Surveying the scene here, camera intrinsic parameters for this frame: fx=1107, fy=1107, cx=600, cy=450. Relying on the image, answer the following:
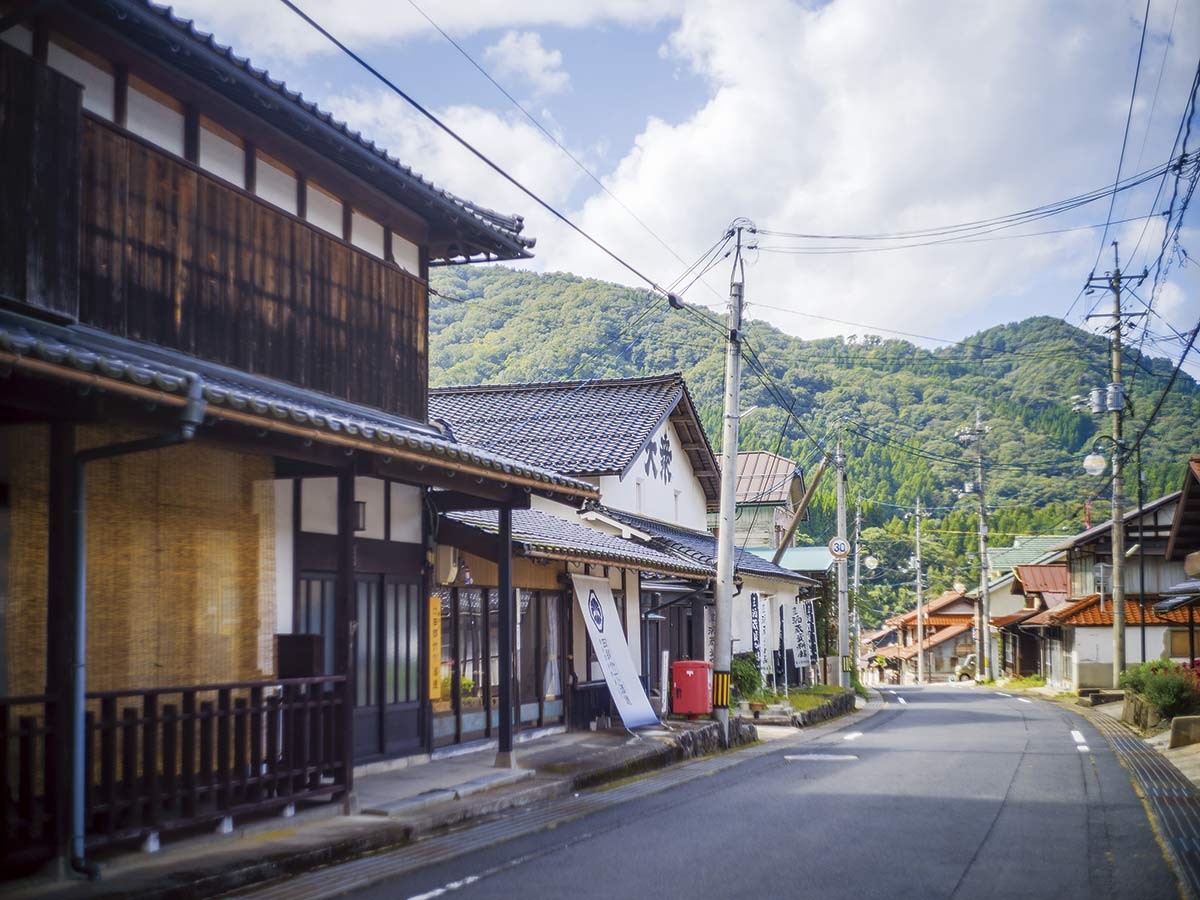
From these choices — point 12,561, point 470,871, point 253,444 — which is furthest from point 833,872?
point 12,561

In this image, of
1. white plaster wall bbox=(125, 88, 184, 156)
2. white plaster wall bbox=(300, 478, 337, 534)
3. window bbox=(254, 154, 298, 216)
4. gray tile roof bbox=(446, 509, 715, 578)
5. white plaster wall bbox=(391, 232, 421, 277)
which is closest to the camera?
white plaster wall bbox=(125, 88, 184, 156)

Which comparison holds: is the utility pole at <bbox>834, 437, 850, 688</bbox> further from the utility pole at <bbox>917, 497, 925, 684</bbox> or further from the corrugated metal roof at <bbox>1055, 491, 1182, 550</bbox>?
the utility pole at <bbox>917, 497, 925, 684</bbox>

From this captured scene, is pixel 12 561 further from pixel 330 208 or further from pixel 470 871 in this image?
pixel 330 208

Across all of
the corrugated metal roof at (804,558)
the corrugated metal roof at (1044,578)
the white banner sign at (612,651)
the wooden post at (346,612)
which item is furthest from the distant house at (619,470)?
the corrugated metal roof at (1044,578)

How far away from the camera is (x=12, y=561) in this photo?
851cm

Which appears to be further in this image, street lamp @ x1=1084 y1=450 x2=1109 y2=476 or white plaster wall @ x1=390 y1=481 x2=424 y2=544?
street lamp @ x1=1084 y1=450 x2=1109 y2=476

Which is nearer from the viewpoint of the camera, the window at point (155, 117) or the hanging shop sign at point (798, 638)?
the window at point (155, 117)

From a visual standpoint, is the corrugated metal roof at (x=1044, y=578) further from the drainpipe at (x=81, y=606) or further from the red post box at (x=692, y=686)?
the drainpipe at (x=81, y=606)

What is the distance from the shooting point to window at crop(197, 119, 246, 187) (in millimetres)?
11375

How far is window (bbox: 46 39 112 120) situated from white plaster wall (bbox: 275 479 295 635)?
4.09 metres

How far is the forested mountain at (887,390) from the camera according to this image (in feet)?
124

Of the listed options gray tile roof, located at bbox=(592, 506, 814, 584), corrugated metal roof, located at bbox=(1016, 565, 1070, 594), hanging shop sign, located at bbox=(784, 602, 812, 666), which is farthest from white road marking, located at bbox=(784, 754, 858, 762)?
corrugated metal roof, located at bbox=(1016, 565, 1070, 594)

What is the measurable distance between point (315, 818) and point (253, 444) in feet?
11.9

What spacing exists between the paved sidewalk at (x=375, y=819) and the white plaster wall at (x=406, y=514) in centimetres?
297
